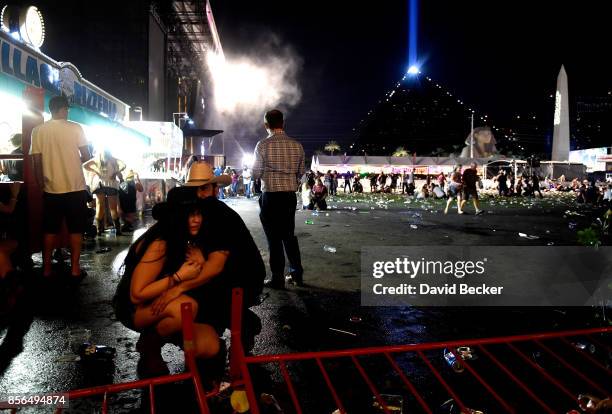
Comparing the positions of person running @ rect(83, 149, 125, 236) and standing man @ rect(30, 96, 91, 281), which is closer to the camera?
standing man @ rect(30, 96, 91, 281)

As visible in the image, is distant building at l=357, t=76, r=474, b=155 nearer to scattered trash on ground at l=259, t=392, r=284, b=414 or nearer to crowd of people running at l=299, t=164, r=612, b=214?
crowd of people running at l=299, t=164, r=612, b=214

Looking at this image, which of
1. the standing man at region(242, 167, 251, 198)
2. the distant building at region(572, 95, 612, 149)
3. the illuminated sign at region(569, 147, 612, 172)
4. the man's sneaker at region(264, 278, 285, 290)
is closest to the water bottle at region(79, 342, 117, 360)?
the man's sneaker at region(264, 278, 285, 290)

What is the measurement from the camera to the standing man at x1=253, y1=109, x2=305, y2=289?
4.77 meters

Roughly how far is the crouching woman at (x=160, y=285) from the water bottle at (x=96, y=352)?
55cm

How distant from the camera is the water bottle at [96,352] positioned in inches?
111

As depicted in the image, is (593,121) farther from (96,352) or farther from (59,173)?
(96,352)

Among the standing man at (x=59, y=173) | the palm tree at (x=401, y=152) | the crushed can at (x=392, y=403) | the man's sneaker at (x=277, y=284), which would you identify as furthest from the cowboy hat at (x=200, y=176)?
the palm tree at (x=401, y=152)

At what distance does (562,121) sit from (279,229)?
220 feet

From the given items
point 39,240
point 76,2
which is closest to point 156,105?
point 76,2

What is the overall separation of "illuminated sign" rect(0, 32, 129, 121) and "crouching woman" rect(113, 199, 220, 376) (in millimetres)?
4359

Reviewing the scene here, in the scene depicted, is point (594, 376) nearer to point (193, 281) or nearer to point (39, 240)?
point (193, 281)

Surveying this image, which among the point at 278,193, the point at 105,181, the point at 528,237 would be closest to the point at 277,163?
the point at 278,193

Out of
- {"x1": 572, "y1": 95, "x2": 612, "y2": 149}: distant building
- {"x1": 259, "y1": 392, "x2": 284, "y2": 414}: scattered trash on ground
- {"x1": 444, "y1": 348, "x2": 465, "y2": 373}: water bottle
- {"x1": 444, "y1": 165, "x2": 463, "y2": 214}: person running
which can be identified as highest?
{"x1": 572, "y1": 95, "x2": 612, "y2": 149}: distant building

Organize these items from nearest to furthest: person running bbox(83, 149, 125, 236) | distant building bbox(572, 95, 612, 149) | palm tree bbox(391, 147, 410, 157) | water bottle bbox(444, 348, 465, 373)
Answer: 1. water bottle bbox(444, 348, 465, 373)
2. person running bbox(83, 149, 125, 236)
3. distant building bbox(572, 95, 612, 149)
4. palm tree bbox(391, 147, 410, 157)
